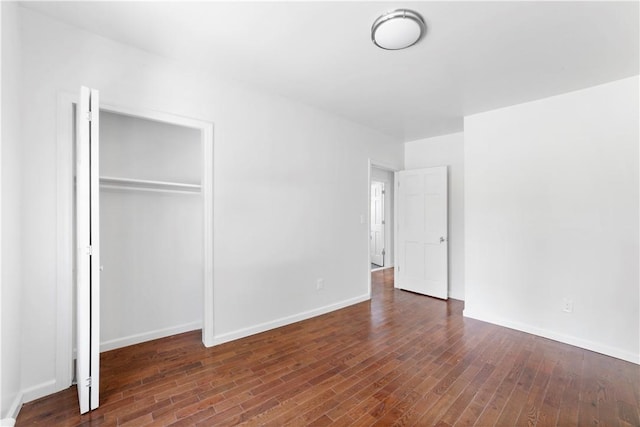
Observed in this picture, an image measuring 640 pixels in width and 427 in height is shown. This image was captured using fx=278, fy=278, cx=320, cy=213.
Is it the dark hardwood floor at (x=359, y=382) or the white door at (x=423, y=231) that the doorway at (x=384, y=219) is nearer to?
the white door at (x=423, y=231)

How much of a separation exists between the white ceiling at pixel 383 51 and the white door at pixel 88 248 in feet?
2.45

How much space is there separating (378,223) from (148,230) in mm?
5062

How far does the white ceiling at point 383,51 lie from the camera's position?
1.79 metres

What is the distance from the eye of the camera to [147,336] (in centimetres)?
275

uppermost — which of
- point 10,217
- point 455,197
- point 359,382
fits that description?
point 455,197

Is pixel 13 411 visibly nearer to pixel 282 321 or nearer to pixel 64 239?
pixel 64 239

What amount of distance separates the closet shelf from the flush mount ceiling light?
2.11 metres

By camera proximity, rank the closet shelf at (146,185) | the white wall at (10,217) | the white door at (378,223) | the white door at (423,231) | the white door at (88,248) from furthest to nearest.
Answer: the white door at (378,223) → the white door at (423,231) → the closet shelf at (146,185) → the white door at (88,248) → the white wall at (10,217)

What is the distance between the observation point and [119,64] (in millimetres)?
2178

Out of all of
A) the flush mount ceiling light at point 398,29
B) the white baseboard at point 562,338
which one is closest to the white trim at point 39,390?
the flush mount ceiling light at point 398,29

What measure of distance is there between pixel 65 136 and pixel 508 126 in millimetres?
4232

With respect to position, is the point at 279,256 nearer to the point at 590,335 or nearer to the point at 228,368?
the point at 228,368

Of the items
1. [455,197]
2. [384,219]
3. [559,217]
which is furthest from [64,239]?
[384,219]

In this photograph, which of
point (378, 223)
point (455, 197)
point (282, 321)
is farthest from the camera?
point (378, 223)
